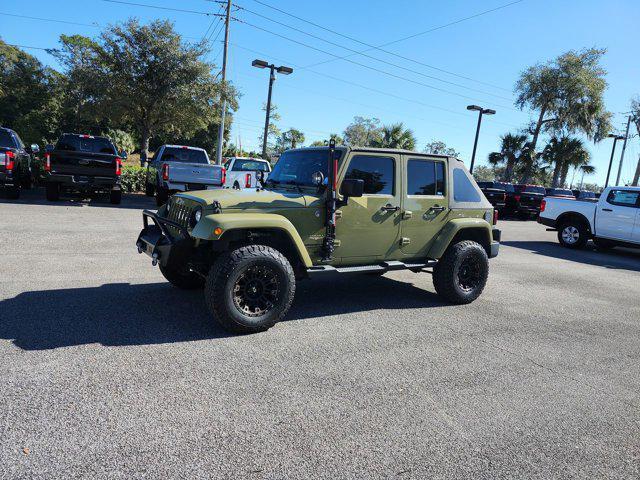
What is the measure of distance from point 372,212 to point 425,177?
3.27ft

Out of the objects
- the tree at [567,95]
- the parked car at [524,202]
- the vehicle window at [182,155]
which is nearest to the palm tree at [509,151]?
the tree at [567,95]

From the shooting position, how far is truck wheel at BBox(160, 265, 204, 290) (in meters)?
5.64

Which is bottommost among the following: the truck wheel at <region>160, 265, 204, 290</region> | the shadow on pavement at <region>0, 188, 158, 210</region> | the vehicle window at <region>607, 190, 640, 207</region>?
the shadow on pavement at <region>0, 188, 158, 210</region>

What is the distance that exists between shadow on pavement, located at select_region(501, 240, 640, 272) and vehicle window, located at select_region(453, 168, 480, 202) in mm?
6158

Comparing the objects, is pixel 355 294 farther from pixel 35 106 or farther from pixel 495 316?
pixel 35 106

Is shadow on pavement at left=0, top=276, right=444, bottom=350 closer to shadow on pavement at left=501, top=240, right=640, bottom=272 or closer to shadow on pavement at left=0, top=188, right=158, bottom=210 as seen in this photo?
shadow on pavement at left=501, top=240, right=640, bottom=272

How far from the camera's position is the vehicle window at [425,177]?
5.62 meters

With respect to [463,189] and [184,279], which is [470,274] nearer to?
[463,189]

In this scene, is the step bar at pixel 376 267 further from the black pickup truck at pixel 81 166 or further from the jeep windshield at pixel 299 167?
the black pickup truck at pixel 81 166

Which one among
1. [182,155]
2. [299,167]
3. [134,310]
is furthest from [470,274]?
[182,155]

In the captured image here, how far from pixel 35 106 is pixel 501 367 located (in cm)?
4834

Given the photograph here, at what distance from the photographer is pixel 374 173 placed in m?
5.32

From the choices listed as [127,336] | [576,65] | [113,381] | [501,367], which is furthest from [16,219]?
[576,65]

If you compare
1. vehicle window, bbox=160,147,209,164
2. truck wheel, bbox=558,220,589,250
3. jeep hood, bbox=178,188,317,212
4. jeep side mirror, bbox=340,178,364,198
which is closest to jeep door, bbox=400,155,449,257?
jeep side mirror, bbox=340,178,364,198
